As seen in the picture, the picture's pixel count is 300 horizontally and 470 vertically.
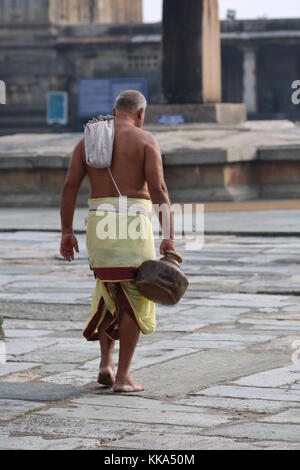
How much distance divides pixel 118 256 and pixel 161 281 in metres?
0.28

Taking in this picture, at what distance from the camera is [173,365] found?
7168 millimetres

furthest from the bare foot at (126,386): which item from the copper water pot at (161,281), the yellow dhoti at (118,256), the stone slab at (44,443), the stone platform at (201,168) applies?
the stone platform at (201,168)

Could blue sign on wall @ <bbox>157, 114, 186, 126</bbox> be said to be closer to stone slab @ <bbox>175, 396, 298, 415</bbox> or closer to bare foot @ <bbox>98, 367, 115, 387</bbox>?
bare foot @ <bbox>98, 367, 115, 387</bbox>

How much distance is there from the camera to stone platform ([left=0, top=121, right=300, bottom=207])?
18172mm

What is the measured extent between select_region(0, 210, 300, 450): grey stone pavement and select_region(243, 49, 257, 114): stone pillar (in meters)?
36.5

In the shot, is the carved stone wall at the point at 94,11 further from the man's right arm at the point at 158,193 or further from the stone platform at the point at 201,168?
the man's right arm at the point at 158,193

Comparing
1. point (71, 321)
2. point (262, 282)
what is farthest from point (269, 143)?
point (71, 321)

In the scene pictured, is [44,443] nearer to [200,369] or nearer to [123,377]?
[123,377]

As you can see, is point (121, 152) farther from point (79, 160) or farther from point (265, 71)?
point (265, 71)

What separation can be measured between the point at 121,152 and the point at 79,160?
23 centimetres

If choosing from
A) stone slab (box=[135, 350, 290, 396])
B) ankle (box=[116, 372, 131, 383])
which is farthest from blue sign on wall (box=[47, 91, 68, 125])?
ankle (box=[116, 372, 131, 383])

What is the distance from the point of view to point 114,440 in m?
5.45

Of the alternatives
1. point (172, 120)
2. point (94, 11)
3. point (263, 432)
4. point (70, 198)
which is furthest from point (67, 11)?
point (263, 432)

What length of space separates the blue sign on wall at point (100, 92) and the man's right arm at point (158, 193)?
127 ft
